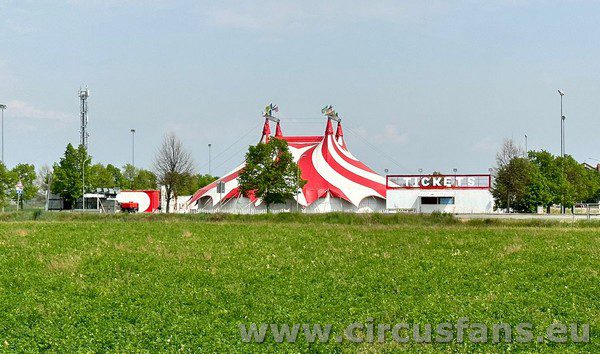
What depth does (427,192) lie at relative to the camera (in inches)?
2376

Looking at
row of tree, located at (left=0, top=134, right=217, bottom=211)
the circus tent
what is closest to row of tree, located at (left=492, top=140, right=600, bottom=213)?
the circus tent

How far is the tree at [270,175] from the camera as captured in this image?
180ft

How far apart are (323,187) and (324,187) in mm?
115

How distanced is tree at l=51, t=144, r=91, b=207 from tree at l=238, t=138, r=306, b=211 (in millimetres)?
19024

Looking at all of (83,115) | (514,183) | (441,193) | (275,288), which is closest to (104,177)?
(83,115)

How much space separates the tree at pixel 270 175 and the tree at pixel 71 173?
749 inches

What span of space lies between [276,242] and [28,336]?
1069 centimetres

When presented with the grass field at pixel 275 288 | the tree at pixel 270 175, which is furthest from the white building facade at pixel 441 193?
the grass field at pixel 275 288

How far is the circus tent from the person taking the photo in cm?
5875

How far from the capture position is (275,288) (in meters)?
12.4

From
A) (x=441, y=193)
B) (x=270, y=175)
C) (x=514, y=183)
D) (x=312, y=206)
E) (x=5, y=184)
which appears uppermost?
(x=270, y=175)

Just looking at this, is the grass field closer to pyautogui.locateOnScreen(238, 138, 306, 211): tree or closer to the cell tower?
pyautogui.locateOnScreen(238, 138, 306, 211): tree

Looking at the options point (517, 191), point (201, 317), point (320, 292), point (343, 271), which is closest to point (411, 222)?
point (343, 271)

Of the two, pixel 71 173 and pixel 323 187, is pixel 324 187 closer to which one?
pixel 323 187
